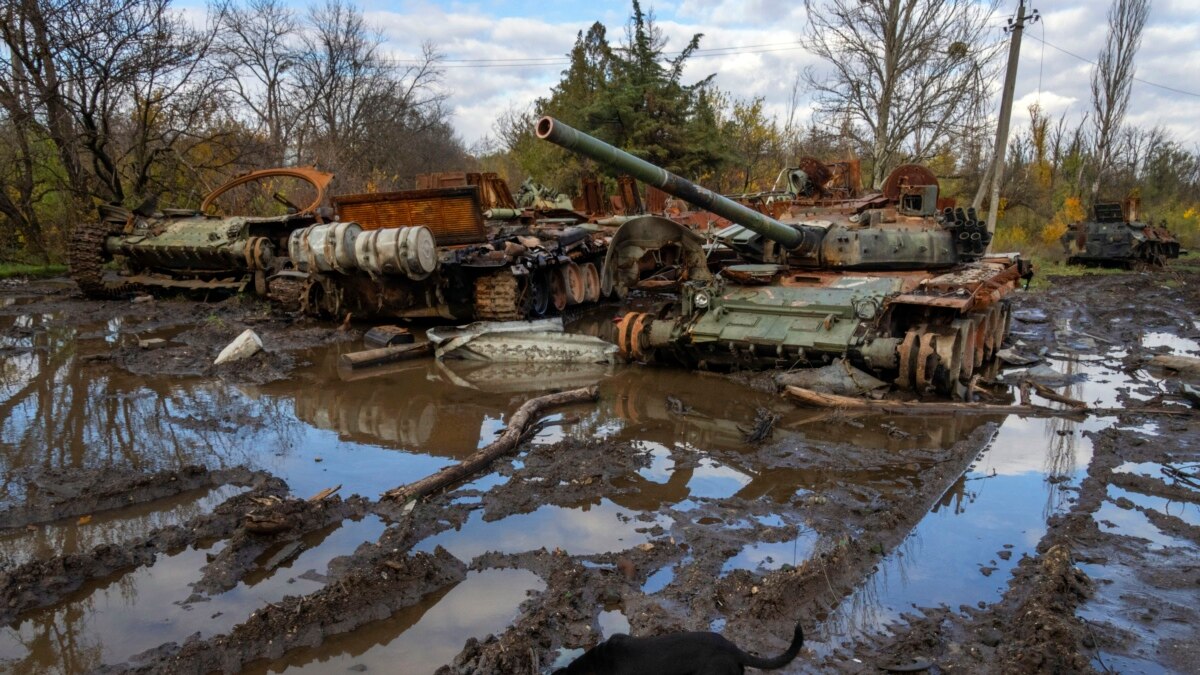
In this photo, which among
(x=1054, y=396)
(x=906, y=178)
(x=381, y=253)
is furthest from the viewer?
(x=906, y=178)

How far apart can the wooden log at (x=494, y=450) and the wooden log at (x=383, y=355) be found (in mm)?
2755

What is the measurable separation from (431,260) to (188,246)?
240 inches

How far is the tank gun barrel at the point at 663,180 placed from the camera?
5559 mm

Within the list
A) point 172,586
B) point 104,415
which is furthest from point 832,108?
point 172,586

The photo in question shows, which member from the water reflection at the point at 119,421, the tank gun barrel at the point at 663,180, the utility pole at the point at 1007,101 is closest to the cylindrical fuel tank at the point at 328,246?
the water reflection at the point at 119,421

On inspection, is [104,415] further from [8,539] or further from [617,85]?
[617,85]

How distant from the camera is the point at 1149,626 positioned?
3371 millimetres

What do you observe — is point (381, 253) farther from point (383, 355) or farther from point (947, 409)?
point (947, 409)

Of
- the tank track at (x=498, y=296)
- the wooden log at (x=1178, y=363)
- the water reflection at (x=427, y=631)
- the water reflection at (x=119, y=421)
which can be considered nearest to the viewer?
the water reflection at (x=427, y=631)

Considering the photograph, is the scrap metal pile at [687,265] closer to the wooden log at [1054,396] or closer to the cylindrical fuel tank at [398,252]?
the cylindrical fuel tank at [398,252]

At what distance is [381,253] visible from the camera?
9469 mm

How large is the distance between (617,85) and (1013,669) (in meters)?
23.6

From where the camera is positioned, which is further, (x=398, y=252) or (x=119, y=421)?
(x=398, y=252)

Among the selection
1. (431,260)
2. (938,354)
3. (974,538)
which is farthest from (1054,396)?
(431,260)
